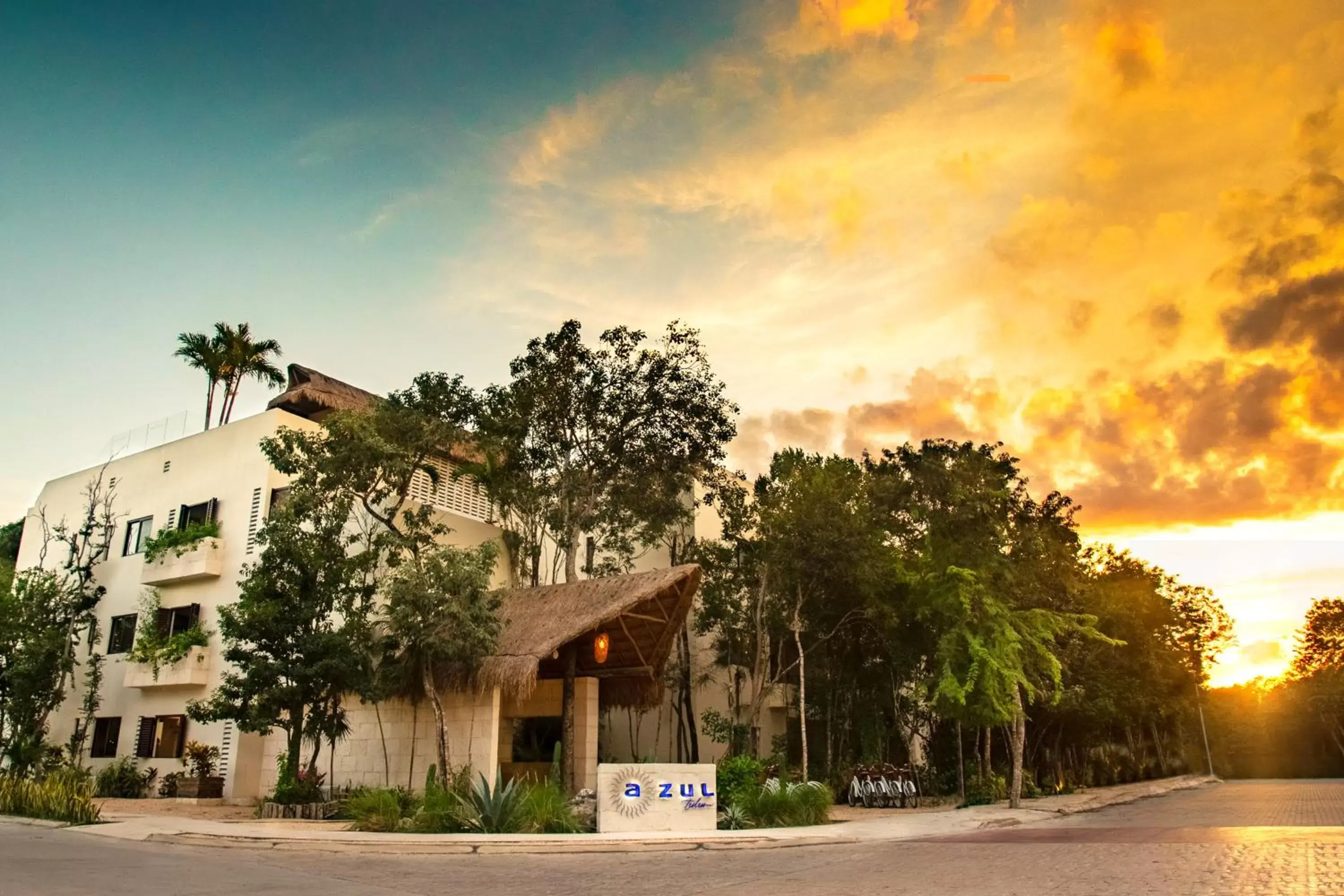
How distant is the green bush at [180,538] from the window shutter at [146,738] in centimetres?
454

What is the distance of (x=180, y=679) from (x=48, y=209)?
46.1 feet

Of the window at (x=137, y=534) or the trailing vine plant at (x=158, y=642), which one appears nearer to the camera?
the trailing vine plant at (x=158, y=642)

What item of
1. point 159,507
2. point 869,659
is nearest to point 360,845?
point 869,659

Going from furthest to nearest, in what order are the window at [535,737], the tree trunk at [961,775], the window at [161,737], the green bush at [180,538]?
the green bush at [180,538]
the window at [161,737]
the tree trunk at [961,775]
the window at [535,737]

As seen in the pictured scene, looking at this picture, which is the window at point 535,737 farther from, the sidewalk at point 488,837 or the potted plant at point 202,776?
the potted plant at point 202,776

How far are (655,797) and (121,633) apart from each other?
70.0 ft

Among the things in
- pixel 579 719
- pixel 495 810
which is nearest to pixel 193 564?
pixel 579 719

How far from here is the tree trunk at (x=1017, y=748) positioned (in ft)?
68.5

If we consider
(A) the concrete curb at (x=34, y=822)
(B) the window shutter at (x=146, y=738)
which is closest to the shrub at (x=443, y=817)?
(A) the concrete curb at (x=34, y=822)

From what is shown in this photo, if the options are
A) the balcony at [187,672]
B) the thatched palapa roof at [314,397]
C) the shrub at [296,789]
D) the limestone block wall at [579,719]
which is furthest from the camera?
the thatched palapa roof at [314,397]

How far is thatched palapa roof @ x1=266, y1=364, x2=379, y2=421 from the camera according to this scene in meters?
27.4

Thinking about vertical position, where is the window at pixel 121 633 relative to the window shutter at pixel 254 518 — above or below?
below

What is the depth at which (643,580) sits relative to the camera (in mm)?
19125

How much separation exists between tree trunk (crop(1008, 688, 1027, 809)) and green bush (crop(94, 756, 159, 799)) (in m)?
22.0
